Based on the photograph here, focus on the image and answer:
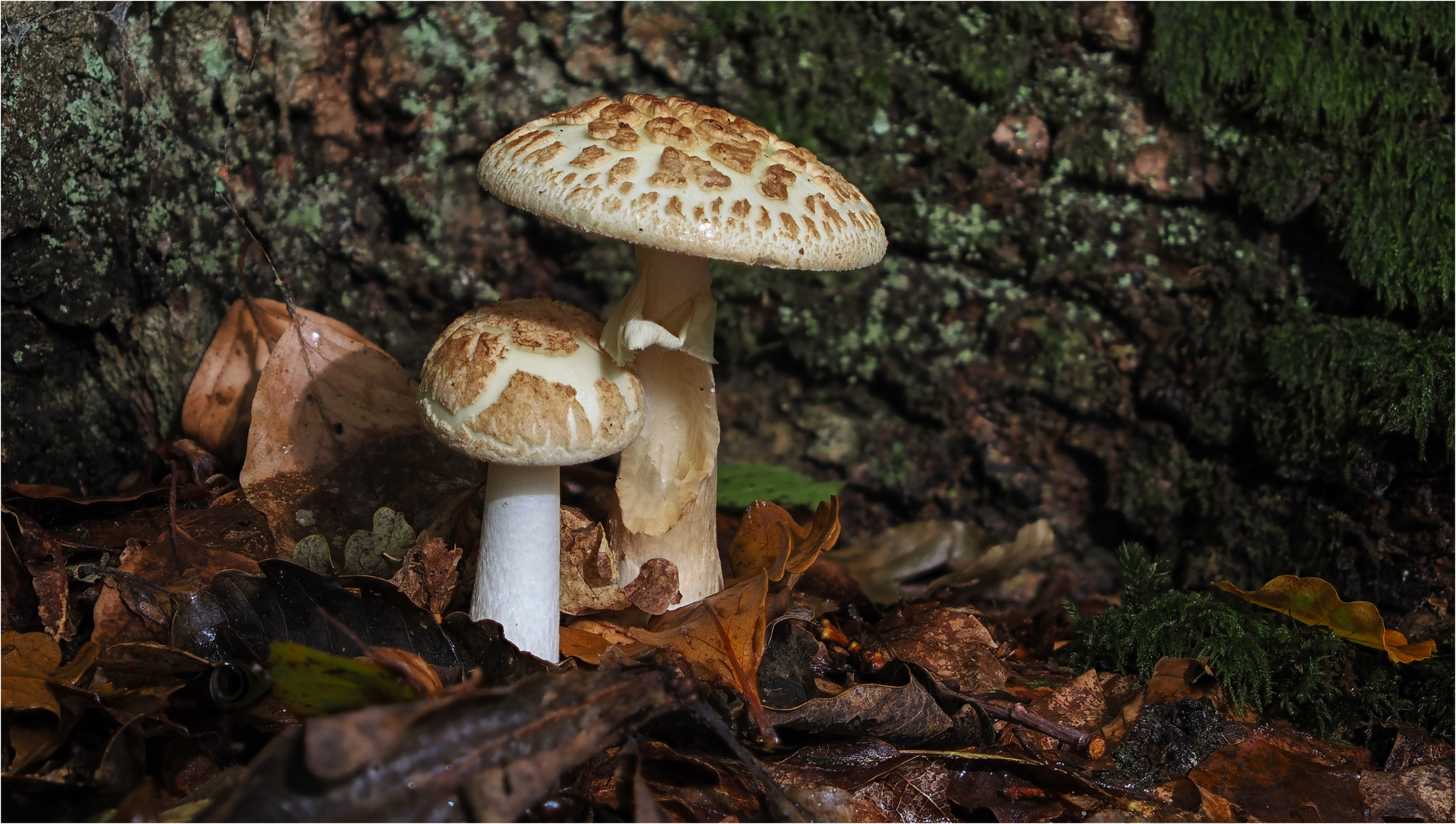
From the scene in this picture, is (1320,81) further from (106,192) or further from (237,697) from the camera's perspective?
(106,192)

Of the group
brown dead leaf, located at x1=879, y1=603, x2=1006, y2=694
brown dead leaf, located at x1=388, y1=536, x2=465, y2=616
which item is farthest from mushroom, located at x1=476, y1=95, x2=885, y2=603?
brown dead leaf, located at x1=879, y1=603, x2=1006, y2=694

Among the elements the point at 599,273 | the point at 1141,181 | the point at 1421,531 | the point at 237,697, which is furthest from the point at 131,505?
the point at 1421,531

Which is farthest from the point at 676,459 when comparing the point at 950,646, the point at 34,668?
the point at 34,668

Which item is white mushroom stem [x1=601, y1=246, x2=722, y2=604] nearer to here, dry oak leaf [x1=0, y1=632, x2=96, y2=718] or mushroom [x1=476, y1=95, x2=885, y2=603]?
mushroom [x1=476, y1=95, x2=885, y2=603]

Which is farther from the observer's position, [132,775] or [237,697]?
[237,697]

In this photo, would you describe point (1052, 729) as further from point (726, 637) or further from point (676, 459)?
point (676, 459)
